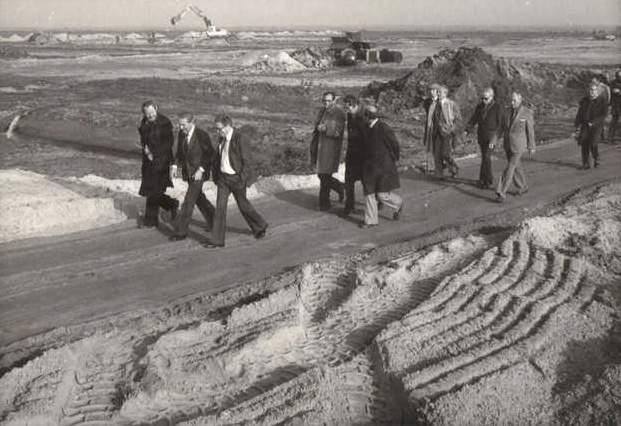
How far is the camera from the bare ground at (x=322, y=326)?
15.4 ft

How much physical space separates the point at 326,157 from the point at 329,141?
235 millimetres

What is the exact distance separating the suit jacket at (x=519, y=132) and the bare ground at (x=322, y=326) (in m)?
1.61

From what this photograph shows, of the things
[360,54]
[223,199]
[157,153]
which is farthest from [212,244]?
[360,54]

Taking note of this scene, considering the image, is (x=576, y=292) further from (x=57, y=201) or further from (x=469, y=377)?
(x=57, y=201)

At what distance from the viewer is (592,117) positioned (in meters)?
12.2

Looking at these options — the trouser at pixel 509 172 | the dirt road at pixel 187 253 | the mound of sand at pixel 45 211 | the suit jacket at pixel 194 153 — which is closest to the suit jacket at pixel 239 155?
the suit jacket at pixel 194 153

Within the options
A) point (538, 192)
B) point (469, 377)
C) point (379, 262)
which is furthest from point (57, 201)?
point (538, 192)

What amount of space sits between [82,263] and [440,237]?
14.6ft

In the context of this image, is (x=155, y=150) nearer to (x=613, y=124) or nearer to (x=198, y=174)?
(x=198, y=174)

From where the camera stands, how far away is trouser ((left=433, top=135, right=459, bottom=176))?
1154 centimetres

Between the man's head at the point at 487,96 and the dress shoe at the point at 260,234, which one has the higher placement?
Result: the man's head at the point at 487,96

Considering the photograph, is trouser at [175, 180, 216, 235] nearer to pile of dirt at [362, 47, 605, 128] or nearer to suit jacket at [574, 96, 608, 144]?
suit jacket at [574, 96, 608, 144]

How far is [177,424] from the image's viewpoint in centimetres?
453

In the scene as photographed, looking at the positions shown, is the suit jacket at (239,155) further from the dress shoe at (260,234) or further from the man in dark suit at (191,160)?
the dress shoe at (260,234)
